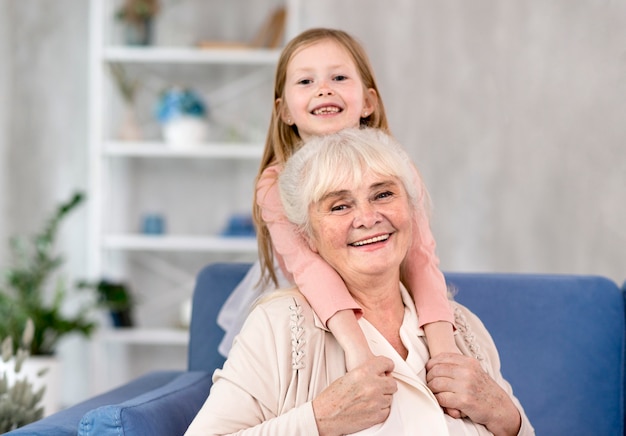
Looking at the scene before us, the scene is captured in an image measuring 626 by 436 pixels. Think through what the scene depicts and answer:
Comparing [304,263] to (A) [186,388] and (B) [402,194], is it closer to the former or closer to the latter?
(B) [402,194]

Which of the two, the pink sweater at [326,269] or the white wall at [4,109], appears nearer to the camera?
the pink sweater at [326,269]

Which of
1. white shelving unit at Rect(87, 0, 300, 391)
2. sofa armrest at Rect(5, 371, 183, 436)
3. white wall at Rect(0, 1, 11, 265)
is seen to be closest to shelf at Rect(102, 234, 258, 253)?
white shelving unit at Rect(87, 0, 300, 391)

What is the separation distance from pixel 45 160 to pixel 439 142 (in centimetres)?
257

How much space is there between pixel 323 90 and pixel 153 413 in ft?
3.04

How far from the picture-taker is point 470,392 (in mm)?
1761

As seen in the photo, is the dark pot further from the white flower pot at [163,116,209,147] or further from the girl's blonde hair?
the girl's blonde hair

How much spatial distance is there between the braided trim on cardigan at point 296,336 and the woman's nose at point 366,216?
8.6 inches

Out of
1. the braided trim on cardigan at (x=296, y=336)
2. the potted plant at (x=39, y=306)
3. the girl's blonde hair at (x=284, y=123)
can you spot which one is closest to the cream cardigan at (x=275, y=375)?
the braided trim on cardigan at (x=296, y=336)

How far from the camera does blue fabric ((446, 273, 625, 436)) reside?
7.54 feet

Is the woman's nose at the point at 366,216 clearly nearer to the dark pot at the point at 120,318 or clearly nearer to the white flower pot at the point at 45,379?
the white flower pot at the point at 45,379

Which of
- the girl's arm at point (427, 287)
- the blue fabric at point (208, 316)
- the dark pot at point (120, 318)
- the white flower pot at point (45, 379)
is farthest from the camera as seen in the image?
the dark pot at point (120, 318)

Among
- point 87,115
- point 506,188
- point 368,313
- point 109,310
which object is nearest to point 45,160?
point 87,115

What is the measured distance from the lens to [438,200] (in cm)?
461

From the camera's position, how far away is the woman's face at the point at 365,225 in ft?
5.91
